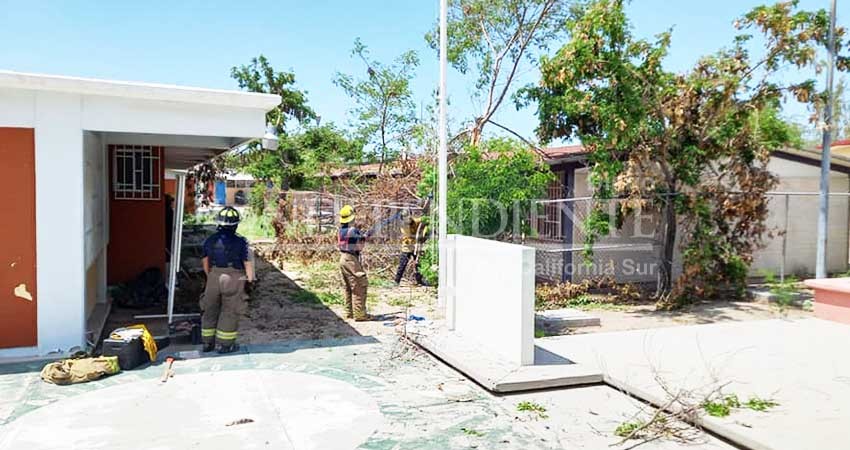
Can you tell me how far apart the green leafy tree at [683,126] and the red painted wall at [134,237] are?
295 inches

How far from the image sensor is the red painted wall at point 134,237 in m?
11.7

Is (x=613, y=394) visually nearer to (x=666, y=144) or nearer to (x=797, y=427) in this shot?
(x=797, y=427)

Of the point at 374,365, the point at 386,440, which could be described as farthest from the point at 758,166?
the point at 386,440

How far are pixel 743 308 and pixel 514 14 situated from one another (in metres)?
10.5

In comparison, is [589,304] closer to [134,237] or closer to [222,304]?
[222,304]

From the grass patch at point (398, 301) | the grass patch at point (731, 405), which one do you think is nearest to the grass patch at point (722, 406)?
the grass patch at point (731, 405)

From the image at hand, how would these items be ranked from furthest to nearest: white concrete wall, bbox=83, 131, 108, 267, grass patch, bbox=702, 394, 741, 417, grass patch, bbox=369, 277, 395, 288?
grass patch, bbox=369, 277, 395, 288 → white concrete wall, bbox=83, 131, 108, 267 → grass patch, bbox=702, 394, 741, 417

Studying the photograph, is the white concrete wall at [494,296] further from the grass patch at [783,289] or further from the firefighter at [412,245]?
Result: the grass patch at [783,289]

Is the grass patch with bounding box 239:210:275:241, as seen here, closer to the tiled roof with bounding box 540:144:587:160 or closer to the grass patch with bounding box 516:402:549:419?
the tiled roof with bounding box 540:144:587:160

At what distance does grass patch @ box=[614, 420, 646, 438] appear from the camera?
514 centimetres

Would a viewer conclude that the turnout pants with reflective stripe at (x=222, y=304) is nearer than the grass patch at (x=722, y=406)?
→ No

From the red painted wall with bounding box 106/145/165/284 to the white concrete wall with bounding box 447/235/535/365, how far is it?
6.47 meters

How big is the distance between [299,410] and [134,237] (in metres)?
7.74

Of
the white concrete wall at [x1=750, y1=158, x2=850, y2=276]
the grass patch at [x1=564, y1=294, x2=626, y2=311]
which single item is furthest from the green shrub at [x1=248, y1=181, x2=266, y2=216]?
the white concrete wall at [x1=750, y1=158, x2=850, y2=276]
